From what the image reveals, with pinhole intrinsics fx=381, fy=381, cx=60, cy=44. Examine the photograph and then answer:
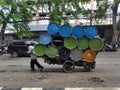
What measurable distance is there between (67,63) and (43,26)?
40.4 meters

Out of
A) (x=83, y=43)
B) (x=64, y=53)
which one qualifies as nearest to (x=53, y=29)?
(x=64, y=53)

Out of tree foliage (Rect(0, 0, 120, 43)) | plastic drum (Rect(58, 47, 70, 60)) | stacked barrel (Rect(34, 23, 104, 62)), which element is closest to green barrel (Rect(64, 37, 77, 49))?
stacked barrel (Rect(34, 23, 104, 62))

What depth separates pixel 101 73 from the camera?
19.8m

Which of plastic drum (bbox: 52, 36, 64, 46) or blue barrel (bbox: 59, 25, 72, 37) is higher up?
blue barrel (bbox: 59, 25, 72, 37)

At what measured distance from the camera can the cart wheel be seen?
20.5 m

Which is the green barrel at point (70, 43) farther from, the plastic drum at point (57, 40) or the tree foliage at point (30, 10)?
the tree foliage at point (30, 10)

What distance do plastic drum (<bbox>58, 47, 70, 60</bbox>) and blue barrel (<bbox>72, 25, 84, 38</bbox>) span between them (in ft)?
3.12

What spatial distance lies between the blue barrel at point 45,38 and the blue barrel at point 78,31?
1332 mm

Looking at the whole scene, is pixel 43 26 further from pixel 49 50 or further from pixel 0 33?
pixel 49 50

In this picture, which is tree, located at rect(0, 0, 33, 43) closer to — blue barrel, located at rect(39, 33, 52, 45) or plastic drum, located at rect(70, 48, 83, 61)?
blue barrel, located at rect(39, 33, 52, 45)

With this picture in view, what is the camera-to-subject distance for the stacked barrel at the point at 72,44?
66.7ft

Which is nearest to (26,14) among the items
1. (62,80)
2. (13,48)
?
(13,48)

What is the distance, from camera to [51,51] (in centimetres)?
2028

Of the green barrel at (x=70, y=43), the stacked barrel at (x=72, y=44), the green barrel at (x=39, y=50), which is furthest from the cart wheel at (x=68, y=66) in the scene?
the green barrel at (x=39, y=50)
